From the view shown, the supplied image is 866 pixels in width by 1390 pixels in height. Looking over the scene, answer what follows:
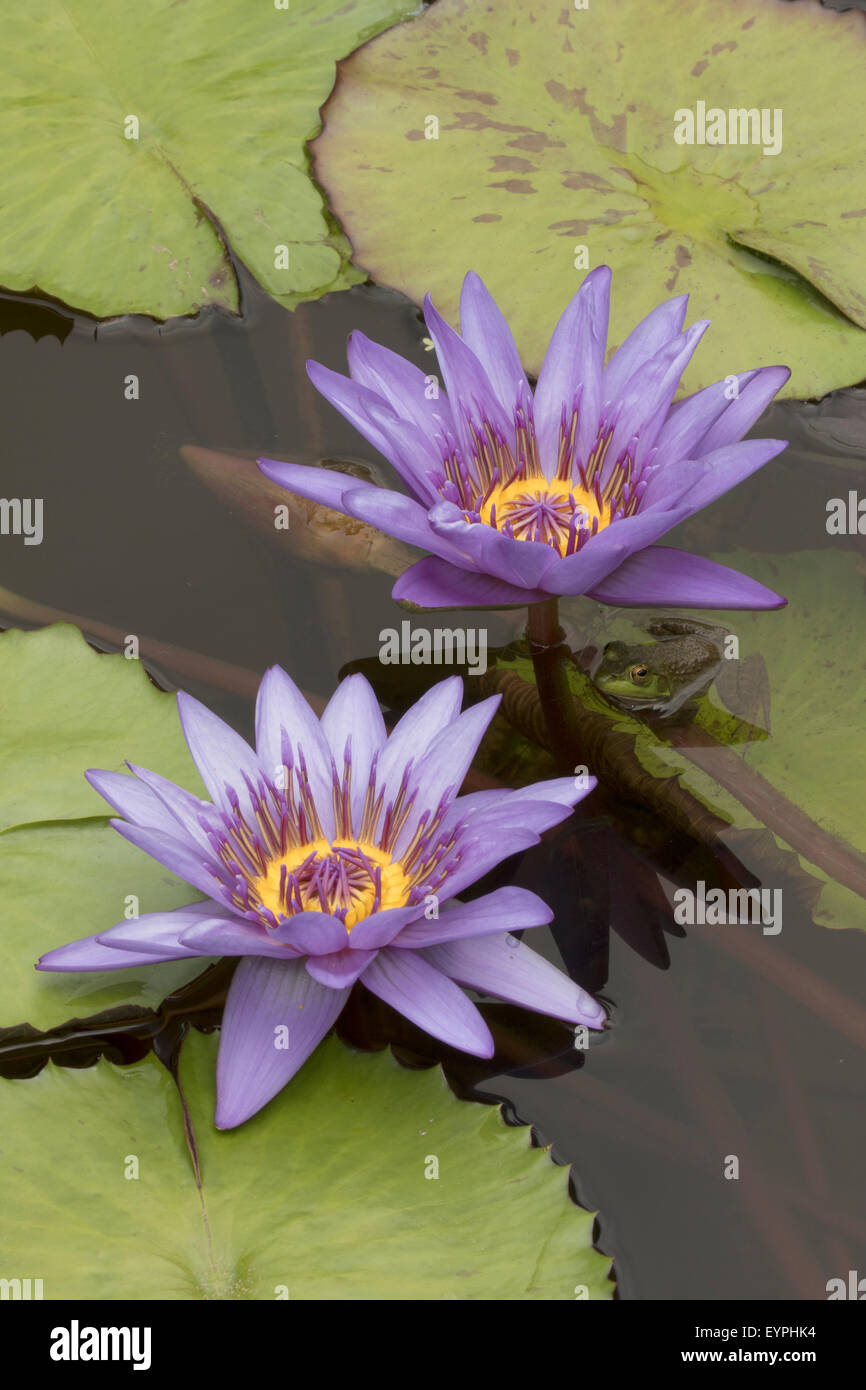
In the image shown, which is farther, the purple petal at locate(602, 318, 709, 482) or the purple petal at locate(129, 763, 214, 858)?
the purple petal at locate(602, 318, 709, 482)

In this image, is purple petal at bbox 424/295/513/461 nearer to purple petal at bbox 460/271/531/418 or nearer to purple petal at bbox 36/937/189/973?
purple petal at bbox 460/271/531/418

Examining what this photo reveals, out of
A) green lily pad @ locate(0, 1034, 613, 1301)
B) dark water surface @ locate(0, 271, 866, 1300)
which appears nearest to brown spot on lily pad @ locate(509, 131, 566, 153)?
dark water surface @ locate(0, 271, 866, 1300)

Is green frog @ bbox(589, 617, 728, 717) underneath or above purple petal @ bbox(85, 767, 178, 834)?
above

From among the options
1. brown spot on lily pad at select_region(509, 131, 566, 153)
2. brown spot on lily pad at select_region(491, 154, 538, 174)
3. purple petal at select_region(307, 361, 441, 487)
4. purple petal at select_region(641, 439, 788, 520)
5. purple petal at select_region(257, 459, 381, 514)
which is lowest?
purple petal at select_region(641, 439, 788, 520)

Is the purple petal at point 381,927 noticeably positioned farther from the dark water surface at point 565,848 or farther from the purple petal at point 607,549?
the purple petal at point 607,549

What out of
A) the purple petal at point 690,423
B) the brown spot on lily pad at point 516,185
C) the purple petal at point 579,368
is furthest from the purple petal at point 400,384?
the brown spot on lily pad at point 516,185
